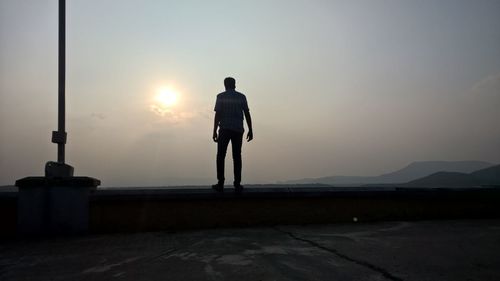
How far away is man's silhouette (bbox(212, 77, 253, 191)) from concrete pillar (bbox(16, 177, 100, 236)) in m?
2.09

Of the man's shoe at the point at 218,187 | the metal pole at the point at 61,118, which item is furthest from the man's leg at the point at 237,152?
the metal pole at the point at 61,118

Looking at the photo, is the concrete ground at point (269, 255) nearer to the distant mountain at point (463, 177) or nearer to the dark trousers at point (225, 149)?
the dark trousers at point (225, 149)

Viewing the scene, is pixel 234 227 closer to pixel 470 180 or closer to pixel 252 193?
pixel 252 193

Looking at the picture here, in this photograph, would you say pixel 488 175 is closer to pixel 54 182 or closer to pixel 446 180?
pixel 446 180

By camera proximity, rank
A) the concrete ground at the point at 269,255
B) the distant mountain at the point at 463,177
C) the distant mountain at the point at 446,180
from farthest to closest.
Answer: the distant mountain at the point at 463,177, the distant mountain at the point at 446,180, the concrete ground at the point at 269,255

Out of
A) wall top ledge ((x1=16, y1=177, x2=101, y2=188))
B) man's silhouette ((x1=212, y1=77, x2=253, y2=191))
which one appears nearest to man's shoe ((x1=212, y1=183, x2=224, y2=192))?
man's silhouette ((x1=212, y1=77, x2=253, y2=191))

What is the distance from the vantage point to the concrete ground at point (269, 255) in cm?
314

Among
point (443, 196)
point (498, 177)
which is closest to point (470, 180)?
point (498, 177)

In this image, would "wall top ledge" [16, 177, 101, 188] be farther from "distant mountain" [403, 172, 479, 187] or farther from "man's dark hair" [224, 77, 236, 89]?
"distant mountain" [403, 172, 479, 187]

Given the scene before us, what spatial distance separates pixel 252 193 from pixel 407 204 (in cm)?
267

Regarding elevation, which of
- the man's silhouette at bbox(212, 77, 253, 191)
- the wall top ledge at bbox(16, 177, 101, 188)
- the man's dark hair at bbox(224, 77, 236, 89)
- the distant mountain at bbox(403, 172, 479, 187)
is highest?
the man's dark hair at bbox(224, 77, 236, 89)

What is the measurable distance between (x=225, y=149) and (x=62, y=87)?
9.47ft

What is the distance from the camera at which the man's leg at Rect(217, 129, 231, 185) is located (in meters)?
6.64

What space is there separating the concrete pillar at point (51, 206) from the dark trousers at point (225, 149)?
2057 mm
